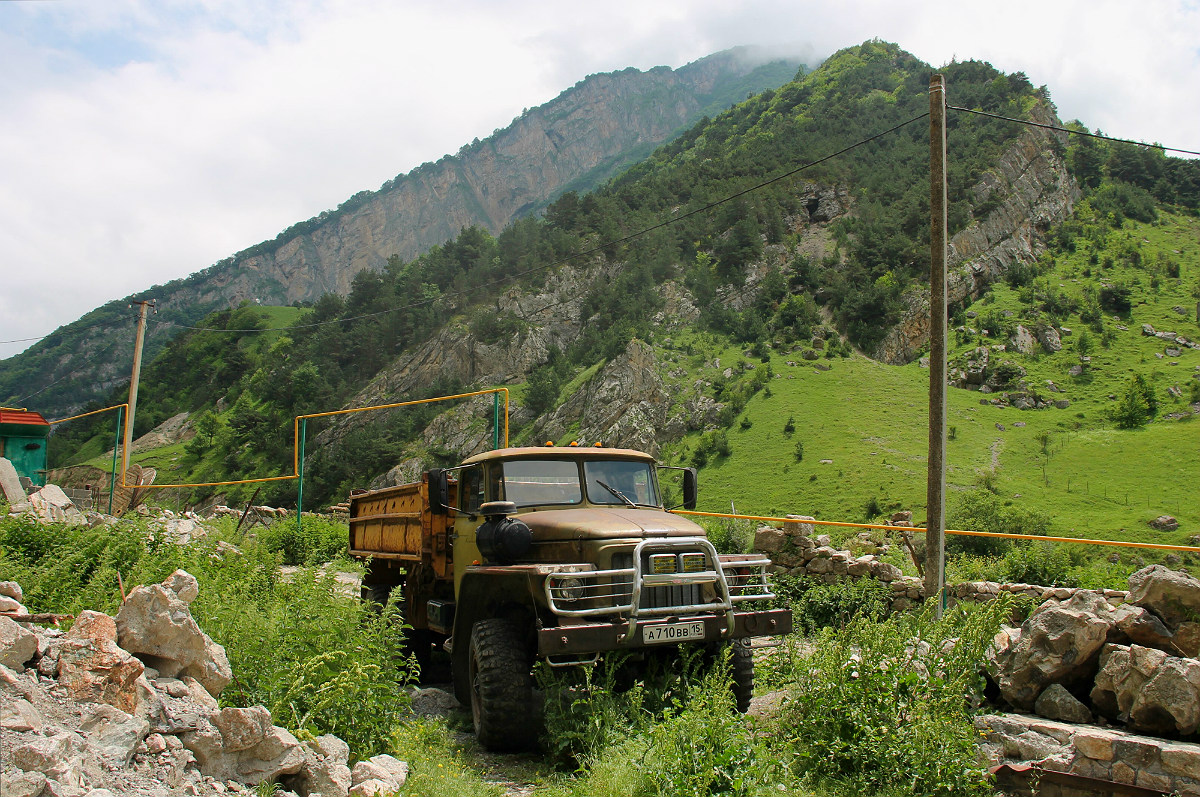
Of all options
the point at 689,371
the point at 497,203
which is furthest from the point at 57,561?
the point at 497,203

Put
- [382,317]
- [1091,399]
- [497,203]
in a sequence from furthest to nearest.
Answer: [497,203] < [382,317] < [1091,399]

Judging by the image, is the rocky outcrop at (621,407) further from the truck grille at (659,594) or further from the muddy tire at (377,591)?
the truck grille at (659,594)

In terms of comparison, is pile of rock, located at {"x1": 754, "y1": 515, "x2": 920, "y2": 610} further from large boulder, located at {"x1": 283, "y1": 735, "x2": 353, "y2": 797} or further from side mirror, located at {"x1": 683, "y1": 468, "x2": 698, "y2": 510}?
large boulder, located at {"x1": 283, "y1": 735, "x2": 353, "y2": 797}

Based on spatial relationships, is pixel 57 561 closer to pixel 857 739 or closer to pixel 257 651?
pixel 257 651

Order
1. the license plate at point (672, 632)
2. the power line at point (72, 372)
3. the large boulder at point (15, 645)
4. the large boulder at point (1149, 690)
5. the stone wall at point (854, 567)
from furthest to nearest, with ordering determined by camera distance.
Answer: the power line at point (72, 372)
the stone wall at point (854, 567)
the license plate at point (672, 632)
the large boulder at point (1149, 690)
the large boulder at point (15, 645)

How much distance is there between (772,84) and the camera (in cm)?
17950

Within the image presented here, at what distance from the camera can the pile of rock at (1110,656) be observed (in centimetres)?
562

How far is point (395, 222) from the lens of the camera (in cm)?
16450

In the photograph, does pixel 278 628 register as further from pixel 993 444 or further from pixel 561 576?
pixel 993 444

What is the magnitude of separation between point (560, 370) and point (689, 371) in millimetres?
10511

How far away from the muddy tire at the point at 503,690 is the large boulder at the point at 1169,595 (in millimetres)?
5432

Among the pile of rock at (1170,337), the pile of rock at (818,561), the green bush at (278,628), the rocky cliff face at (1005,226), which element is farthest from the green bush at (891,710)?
the pile of rock at (1170,337)

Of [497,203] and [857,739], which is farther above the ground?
[497,203]

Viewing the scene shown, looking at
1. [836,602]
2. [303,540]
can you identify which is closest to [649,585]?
[836,602]
